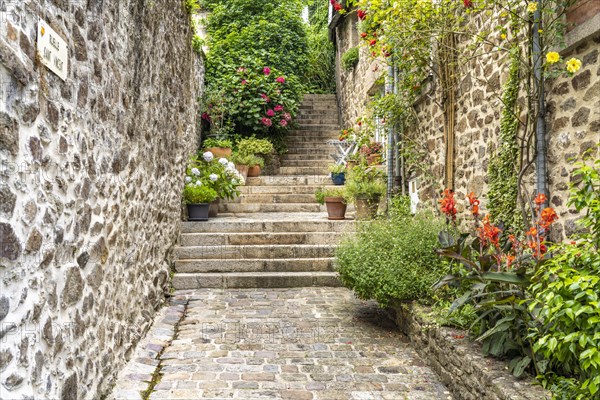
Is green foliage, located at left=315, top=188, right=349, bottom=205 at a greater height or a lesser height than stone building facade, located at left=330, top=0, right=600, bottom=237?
lesser

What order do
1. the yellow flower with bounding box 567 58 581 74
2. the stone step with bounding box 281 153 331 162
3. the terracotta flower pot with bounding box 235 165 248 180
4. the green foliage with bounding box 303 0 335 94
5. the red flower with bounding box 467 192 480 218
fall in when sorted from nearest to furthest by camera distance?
1. the yellow flower with bounding box 567 58 581 74
2. the red flower with bounding box 467 192 480 218
3. the terracotta flower pot with bounding box 235 165 248 180
4. the stone step with bounding box 281 153 331 162
5. the green foliage with bounding box 303 0 335 94

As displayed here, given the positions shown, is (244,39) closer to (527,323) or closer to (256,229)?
(256,229)

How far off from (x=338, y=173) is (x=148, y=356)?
6317 millimetres

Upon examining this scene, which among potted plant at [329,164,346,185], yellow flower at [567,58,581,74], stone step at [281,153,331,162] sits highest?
stone step at [281,153,331,162]

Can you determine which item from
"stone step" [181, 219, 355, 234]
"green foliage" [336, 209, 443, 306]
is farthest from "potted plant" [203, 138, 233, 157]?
"green foliage" [336, 209, 443, 306]

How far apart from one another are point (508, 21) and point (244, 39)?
32.3 ft

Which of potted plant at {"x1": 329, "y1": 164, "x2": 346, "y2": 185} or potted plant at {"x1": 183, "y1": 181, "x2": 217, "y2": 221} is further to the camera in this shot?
potted plant at {"x1": 329, "y1": 164, "x2": 346, "y2": 185}

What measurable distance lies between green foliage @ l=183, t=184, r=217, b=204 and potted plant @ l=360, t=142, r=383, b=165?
9.38ft

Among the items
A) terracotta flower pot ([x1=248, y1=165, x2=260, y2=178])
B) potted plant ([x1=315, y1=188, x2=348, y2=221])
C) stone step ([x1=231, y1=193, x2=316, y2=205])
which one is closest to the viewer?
potted plant ([x1=315, y1=188, x2=348, y2=221])

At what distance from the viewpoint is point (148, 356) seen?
4.11 metres

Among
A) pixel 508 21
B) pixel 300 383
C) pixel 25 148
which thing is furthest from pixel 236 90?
pixel 25 148

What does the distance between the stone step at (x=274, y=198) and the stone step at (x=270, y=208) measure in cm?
18

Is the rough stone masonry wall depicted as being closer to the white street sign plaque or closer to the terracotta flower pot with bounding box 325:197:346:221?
the white street sign plaque

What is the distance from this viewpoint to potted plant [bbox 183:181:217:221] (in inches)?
294
